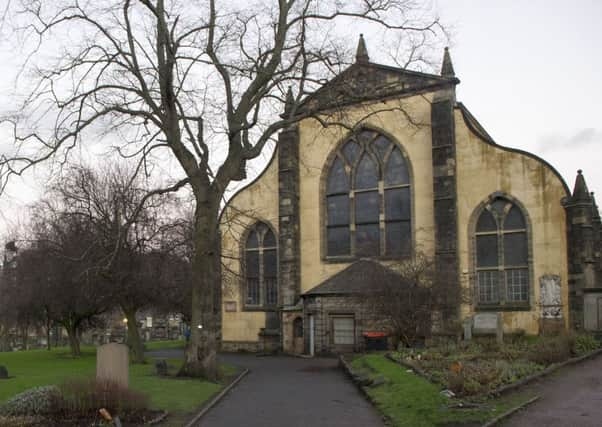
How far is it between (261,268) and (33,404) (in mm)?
26440

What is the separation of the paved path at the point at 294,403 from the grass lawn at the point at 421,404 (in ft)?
1.41

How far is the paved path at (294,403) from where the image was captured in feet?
46.8

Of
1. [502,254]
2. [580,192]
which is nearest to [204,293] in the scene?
[502,254]

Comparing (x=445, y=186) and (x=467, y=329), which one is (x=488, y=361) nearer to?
(x=467, y=329)

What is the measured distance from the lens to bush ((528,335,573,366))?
1948 centimetres

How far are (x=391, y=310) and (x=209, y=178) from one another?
8816mm

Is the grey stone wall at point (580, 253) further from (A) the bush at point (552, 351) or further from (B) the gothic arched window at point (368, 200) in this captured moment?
(A) the bush at point (552, 351)

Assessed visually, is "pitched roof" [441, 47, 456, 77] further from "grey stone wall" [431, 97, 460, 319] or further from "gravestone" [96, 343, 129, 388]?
"gravestone" [96, 343, 129, 388]

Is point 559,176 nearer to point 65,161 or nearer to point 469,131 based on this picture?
point 469,131

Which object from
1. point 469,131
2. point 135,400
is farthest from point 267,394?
point 469,131

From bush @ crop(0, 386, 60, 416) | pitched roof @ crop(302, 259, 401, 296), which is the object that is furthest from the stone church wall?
bush @ crop(0, 386, 60, 416)

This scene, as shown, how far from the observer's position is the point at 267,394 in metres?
19.0

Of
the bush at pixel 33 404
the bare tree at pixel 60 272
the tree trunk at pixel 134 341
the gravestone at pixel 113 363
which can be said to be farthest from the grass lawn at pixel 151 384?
the bare tree at pixel 60 272

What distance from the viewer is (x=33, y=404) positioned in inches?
541
